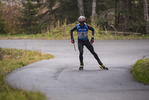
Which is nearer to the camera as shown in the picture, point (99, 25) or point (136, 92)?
point (136, 92)

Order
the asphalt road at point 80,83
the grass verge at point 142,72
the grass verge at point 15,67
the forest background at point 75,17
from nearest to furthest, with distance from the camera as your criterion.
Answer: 1. the grass verge at point 15,67
2. the asphalt road at point 80,83
3. the grass verge at point 142,72
4. the forest background at point 75,17

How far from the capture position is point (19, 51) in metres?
16.0

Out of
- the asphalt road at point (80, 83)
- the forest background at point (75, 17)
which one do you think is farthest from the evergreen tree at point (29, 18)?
the asphalt road at point (80, 83)

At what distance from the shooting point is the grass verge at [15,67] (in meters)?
5.25

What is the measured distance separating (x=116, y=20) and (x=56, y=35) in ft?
23.4

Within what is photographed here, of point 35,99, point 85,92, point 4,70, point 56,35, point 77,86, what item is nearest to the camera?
point 35,99

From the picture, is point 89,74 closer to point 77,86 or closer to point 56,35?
point 77,86

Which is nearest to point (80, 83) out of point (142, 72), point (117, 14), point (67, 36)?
point (142, 72)

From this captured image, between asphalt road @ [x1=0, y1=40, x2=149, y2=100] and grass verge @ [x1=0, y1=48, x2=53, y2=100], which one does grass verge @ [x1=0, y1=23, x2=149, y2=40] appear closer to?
grass verge @ [x1=0, y1=48, x2=53, y2=100]

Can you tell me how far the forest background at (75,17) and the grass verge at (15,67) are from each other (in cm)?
1320

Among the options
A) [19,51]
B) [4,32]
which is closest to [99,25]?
[4,32]

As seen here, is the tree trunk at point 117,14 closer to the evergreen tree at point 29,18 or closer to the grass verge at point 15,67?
the evergreen tree at point 29,18

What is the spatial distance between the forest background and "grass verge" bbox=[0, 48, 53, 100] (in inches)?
520

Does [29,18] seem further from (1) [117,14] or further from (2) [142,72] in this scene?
(2) [142,72]
